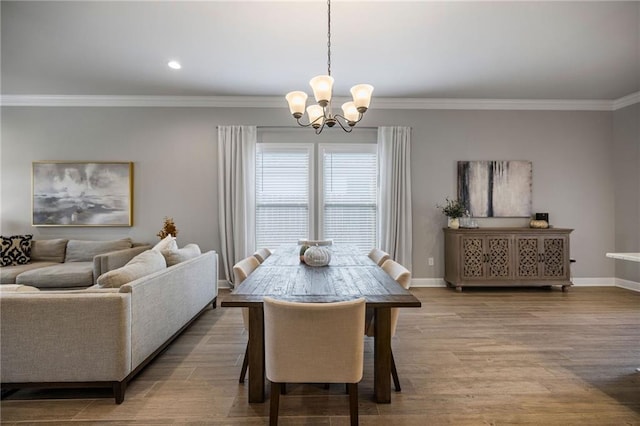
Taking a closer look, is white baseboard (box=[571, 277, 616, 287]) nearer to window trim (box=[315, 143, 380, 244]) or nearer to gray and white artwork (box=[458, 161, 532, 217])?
gray and white artwork (box=[458, 161, 532, 217])

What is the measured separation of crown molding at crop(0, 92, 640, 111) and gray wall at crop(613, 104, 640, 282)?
0.93ft

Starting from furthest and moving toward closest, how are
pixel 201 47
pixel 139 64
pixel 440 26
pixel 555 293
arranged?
1. pixel 555 293
2. pixel 139 64
3. pixel 201 47
4. pixel 440 26

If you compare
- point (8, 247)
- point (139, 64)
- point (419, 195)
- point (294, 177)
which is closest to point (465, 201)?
point (419, 195)

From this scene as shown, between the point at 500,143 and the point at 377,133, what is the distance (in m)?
1.97

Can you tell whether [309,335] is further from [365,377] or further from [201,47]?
[201,47]

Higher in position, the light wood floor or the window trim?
the window trim

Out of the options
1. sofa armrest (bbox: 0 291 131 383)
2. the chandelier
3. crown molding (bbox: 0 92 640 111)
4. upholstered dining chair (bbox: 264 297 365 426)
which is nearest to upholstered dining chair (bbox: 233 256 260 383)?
upholstered dining chair (bbox: 264 297 365 426)

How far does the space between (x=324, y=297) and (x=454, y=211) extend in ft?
11.8

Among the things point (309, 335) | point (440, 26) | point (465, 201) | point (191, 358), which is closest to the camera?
point (309, 335)

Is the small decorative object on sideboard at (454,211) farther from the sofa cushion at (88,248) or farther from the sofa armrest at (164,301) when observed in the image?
the sofa cushion at (88,248)

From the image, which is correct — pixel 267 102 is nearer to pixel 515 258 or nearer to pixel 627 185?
pixel 515 258

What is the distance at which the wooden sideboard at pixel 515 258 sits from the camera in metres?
4.51

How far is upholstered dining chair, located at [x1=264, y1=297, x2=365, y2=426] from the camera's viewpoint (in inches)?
58.4

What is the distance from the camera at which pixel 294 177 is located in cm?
493
